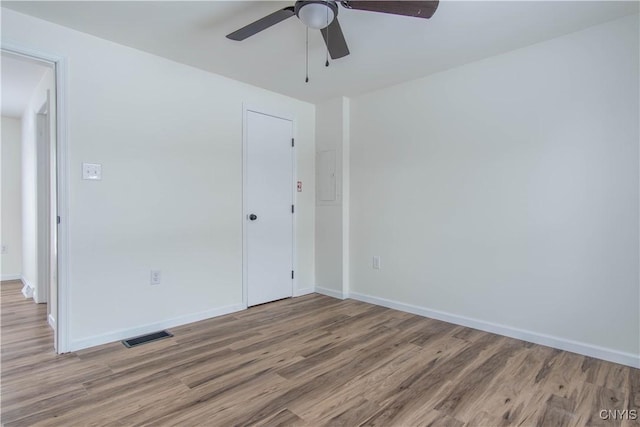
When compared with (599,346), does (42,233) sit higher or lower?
higher

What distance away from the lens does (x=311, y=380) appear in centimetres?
214

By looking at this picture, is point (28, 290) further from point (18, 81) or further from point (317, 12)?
point (317, 12)

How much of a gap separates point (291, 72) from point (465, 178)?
189 cm

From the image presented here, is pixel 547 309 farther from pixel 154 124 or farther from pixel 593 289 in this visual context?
pixel 154 124

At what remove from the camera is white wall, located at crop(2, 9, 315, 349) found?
Answer: 2.55 m

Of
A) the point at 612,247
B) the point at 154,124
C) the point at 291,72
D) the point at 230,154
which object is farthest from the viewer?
the point at 230,154

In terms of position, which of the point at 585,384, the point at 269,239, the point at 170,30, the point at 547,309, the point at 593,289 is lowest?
the point at 585,384

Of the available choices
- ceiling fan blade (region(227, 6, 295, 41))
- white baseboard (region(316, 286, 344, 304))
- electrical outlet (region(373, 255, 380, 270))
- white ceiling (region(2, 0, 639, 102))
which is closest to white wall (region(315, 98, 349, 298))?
white baseboard (region(316, 286, 344, 304))

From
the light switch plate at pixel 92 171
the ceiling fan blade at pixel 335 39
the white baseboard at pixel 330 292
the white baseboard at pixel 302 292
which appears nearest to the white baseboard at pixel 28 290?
the light switch plate at pixel 92 171

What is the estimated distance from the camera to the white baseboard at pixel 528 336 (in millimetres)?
2355

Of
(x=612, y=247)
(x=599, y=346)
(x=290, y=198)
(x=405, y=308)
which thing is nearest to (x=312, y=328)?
(x=405, y=308)

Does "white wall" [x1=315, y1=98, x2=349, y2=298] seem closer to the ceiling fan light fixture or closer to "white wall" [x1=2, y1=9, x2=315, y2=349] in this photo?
"white wall" [x1=2, y1=9, x2=315, y2=349]

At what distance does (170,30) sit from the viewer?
2.49m

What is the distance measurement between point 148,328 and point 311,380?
1.60 meters
